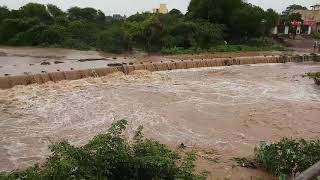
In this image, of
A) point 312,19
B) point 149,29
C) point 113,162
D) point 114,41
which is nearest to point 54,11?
point 149,29

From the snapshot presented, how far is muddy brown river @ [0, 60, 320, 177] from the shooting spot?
26.0ft

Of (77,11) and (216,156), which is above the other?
(77,11)

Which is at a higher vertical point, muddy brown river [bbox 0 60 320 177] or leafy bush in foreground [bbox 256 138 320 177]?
leafy bush in foreground [bbox 256 138 320 177]

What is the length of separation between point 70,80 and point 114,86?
1.42 m

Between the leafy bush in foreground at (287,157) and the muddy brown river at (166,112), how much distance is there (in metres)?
0.59

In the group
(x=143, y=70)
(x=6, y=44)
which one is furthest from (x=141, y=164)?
(x=6, y=44)

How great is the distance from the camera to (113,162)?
462 cm

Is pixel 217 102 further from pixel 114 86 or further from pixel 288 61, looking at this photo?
pixel 288 61

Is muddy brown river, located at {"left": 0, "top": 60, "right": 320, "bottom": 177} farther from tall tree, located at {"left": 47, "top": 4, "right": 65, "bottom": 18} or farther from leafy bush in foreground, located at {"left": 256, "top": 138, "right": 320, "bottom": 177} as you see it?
tall tree, located at {"left": 47, "top": 4, "right": 65, "bottom": 18}

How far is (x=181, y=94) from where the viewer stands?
1242 centimetres

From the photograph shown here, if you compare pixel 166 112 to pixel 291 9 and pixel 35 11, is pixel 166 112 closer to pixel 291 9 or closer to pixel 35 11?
pixel 35 11

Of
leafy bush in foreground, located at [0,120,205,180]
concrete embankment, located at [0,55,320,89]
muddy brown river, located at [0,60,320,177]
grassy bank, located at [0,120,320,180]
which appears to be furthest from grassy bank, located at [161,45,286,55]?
leafy bush in foreground, located at [0,120,205,180]

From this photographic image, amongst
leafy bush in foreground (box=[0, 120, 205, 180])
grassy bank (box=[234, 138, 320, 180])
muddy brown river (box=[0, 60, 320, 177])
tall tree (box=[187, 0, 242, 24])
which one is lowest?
muddy brown river (box=[0, 60, 320, 177])

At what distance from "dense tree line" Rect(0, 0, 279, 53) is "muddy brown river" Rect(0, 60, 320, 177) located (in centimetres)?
879
